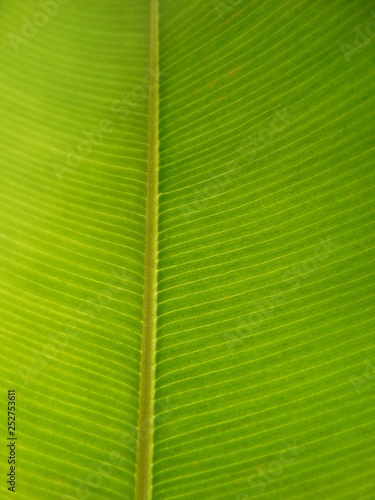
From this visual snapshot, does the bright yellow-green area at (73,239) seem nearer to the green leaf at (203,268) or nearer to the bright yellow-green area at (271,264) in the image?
the green leaf at (203,268)

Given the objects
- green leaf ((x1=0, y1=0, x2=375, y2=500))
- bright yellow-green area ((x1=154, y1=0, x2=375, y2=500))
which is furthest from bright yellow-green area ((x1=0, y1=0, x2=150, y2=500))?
bright yellow-green area ((x1=154, y1=0, x2=375, y2=500))

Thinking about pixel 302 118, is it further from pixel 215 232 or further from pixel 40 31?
pixel 40 31

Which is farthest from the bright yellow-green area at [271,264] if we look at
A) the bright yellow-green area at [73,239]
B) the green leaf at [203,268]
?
the bright yellow-green area at [73,239]

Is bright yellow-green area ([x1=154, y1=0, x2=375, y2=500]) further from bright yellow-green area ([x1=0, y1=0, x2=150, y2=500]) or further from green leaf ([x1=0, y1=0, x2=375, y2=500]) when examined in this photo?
bright yellow-green area ([x1=0, y1=0, x2=150, y2=500])

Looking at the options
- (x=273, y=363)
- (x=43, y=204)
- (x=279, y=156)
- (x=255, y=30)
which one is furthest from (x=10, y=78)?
(x=273, y=363)
